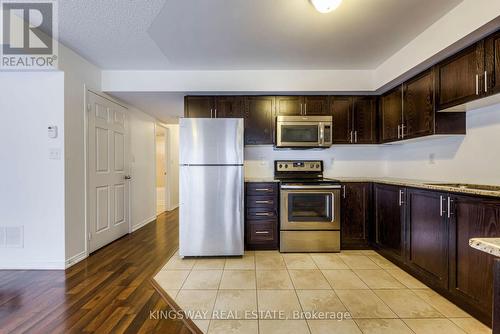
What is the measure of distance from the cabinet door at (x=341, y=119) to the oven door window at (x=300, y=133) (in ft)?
1.11

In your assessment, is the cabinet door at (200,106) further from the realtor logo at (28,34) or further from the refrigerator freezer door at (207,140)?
the realtor logo at (28,34)

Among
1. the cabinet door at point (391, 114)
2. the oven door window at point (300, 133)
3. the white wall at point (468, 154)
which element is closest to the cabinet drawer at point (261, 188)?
the oven door window at point (300, 133)

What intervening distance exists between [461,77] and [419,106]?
546mm

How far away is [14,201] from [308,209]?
3.29m

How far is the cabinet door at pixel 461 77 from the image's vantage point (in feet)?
6.33

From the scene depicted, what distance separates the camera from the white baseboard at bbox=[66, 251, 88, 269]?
2.71 m

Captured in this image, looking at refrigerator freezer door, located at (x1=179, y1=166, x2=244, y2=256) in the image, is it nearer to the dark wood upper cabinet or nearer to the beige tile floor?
the beige tile floor

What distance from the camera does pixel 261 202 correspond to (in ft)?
10.6

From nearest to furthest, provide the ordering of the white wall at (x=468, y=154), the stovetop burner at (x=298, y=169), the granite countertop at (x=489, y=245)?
1. the granite countertop at (x=489, y=245)
2. the white wall at (x=468, y=154)
3. the stovetop burner at (x=298, y=169)

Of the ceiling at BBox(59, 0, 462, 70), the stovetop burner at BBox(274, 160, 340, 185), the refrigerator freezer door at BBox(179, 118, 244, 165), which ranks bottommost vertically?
the stovetop burner at BBox(274, 160, 340, 185)

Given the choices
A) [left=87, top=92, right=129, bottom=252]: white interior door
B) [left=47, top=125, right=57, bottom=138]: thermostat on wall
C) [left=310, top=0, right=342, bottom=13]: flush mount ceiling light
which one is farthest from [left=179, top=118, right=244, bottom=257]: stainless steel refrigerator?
[left=310, top=0, right=342, bottom=13]: flush mount ceiling light

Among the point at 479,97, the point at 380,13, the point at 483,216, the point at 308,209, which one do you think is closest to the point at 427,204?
the point at 483,216

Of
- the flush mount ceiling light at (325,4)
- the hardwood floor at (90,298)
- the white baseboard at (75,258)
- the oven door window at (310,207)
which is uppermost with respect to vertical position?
the flush mount ceiling light at (325,4)

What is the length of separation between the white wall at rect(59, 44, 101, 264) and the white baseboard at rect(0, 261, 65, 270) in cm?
9
